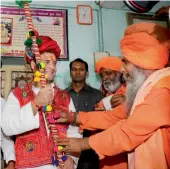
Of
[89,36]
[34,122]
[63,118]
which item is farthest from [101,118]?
[89,36]

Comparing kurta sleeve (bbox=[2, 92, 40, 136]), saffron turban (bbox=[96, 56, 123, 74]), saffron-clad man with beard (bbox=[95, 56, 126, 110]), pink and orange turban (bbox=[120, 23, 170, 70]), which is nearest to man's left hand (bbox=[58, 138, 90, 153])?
kurta sleeve (bbox=[2, 92, 40, 136])

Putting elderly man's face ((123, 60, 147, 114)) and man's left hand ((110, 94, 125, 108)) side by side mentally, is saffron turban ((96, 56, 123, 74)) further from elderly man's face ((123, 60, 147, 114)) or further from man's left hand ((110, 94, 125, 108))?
elderly man's face ((123, 60, 147, 114))

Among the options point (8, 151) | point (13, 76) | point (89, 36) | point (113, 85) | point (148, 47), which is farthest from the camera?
point (89, 36)

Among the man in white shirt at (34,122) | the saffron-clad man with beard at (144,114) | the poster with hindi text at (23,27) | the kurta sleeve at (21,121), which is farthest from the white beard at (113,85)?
the kurta sleeve at (21,121)

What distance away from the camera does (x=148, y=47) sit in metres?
1.73

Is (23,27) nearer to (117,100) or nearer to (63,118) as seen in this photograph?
(117,100)

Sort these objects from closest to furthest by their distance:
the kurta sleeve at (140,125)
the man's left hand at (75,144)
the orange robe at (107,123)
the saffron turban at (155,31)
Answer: the kurta sleeve at (140,125) < the man's left hand at (75,144) < the saffron turban at (155,31) < the orange robe at (107,123)

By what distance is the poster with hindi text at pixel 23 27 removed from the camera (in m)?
3.62

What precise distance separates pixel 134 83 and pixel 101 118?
1.27 ft

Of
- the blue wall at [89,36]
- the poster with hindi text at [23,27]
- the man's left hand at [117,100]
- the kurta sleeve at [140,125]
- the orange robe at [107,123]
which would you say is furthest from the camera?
the blue wall at [89,36]

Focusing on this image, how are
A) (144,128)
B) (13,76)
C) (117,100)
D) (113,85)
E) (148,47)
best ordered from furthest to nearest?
(13,76)
(113,85)
(117,100)
(148,47)
(144,128)

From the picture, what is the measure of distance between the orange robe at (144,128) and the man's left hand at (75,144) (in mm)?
94

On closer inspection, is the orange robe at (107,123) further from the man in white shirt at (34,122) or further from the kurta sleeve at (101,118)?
the man in white shirt at (34,122)

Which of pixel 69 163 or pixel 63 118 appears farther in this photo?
pixel 63 118
